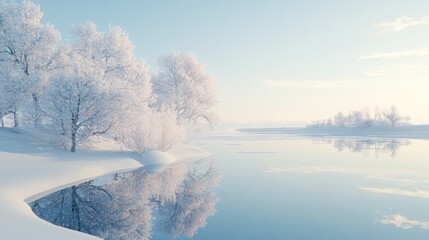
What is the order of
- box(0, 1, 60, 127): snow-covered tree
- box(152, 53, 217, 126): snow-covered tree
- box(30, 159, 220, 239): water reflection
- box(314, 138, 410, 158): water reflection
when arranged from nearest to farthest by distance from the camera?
1. box(30, 159, 220, 239): water reflection
2. box(0, 1, 60, 127): snow-covered tree
3. box(314, 138, 410, 158): water reflection
4. box(152, 53, 217, 126): snow-covered tree

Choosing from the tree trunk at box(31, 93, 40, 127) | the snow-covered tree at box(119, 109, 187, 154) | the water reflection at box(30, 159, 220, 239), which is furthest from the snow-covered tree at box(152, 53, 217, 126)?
the water reflection at box(30, 159, 220, 239)

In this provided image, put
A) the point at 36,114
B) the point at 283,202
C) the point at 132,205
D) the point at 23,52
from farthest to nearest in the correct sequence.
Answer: the point at 23,52
the point at 36,114
the point at 283,202
the point at 132,205

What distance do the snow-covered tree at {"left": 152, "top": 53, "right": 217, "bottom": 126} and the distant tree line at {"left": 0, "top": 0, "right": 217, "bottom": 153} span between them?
7345mm

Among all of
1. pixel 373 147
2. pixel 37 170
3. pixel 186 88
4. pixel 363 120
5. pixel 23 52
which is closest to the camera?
pixel 37 170

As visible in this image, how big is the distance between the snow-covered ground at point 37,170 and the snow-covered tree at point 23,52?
Result: 3.46 metres

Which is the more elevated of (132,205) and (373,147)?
(373,147)

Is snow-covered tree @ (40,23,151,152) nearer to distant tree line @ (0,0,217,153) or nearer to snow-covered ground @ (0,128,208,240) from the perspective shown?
distant tree line @ (0,0,217,153)

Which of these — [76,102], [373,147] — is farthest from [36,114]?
[373,147]

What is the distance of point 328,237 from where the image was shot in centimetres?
1074

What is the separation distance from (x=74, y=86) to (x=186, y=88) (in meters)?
19.8

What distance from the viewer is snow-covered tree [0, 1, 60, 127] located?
27.4m

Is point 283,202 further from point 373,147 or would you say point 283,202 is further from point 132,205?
point 373,147

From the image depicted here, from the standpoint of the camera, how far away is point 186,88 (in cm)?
4325

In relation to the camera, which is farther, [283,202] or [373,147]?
[373,147]
